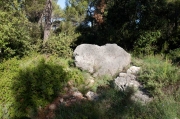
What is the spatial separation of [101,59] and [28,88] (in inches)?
134

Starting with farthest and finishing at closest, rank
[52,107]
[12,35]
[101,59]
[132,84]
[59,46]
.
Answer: [59,46] < [101,59] < [12,35] < [132,84] < [52,107]

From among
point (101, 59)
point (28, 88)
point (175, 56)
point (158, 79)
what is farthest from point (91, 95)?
point (175, 56)

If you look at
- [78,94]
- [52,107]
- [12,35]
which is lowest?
[52,107]

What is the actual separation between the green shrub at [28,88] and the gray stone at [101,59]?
1995mm

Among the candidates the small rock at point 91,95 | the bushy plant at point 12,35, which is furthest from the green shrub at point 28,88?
the bushy plant at point 12,35

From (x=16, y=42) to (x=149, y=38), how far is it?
6.53 m

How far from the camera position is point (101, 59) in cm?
812

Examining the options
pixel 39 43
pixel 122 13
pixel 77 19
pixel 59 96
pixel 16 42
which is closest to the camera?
pixel 59 96

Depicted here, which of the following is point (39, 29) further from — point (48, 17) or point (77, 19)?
point (77, 19)

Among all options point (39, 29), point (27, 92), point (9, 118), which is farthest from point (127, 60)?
point (39, 29)

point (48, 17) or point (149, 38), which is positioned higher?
point (48, 17)

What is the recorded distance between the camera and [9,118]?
5227 mm

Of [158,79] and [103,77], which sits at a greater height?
[158,79]

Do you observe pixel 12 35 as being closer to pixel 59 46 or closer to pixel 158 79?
pixel 59 46
